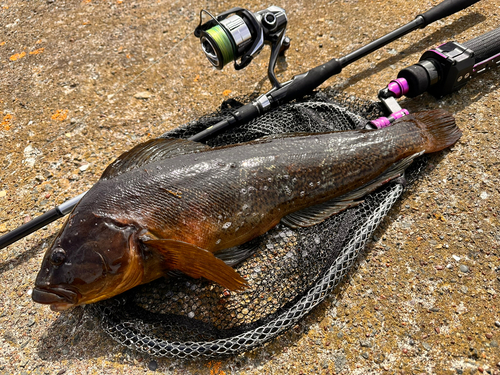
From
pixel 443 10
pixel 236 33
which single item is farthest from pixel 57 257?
pixel 443 10

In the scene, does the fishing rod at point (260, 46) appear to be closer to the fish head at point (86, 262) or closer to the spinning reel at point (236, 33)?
the spinning reel at point (236, 33)

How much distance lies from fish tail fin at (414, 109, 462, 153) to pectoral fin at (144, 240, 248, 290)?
2176 mm

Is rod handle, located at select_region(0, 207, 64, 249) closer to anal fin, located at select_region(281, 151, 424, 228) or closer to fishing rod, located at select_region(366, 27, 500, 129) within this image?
anal fin, located at select_region(281, 151, 424, 228)

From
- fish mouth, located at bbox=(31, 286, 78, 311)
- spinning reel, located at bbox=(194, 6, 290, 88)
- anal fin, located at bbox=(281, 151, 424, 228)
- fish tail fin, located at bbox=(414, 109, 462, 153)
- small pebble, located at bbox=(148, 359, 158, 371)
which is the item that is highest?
spinning reel, located at bbox=(194, 6, 290, 88)

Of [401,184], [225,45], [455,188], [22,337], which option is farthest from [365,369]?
[225,45]

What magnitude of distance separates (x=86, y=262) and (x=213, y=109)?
2606mm

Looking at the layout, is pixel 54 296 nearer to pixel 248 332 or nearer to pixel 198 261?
pixel 198 261

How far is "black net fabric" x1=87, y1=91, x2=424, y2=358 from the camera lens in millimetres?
2623

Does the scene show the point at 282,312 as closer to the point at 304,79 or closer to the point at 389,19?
the point at 304,79

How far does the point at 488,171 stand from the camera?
338 centimetres

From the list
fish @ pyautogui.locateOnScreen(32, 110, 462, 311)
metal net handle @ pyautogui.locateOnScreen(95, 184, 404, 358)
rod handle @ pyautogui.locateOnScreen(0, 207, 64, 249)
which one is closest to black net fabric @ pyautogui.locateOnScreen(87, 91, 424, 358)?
metal net handle @ pyautogui.locateOnScreen(95, 184, 404, 358)

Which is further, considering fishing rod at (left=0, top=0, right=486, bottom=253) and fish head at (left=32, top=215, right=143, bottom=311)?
fishing rod at (left=0, top=0, right=486, bottom=253)

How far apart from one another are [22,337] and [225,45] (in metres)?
3.21

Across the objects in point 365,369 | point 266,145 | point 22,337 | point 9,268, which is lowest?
point 365,369
